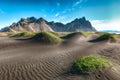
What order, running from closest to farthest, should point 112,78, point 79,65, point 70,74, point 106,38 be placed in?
1. point 112,78
2. point 70,74
3. point 79,65
4. point 106,38

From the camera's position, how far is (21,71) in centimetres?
1085

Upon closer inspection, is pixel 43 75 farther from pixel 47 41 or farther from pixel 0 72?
pixel 47 41

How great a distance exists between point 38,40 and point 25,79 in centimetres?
1917

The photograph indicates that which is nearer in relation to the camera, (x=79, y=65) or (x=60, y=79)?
(x=60, y=79)

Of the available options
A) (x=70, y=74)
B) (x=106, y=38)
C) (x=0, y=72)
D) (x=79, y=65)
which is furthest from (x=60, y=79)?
(x=106, y=38)

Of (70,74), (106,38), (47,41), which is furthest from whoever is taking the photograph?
(106,38)

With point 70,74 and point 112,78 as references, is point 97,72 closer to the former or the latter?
point 112,78

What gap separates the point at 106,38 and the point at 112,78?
23605 mm

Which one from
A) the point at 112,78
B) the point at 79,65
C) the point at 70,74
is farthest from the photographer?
the point at 79,65

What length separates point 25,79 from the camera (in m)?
9.22

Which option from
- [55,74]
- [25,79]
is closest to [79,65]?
[55,74]

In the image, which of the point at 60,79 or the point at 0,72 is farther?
the point at 0,72

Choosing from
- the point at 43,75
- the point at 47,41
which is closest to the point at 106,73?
the point at 43,75

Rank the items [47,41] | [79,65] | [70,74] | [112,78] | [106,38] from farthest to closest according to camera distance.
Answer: [106,38], [47,41], [79,65], [70,74], [112,78]
